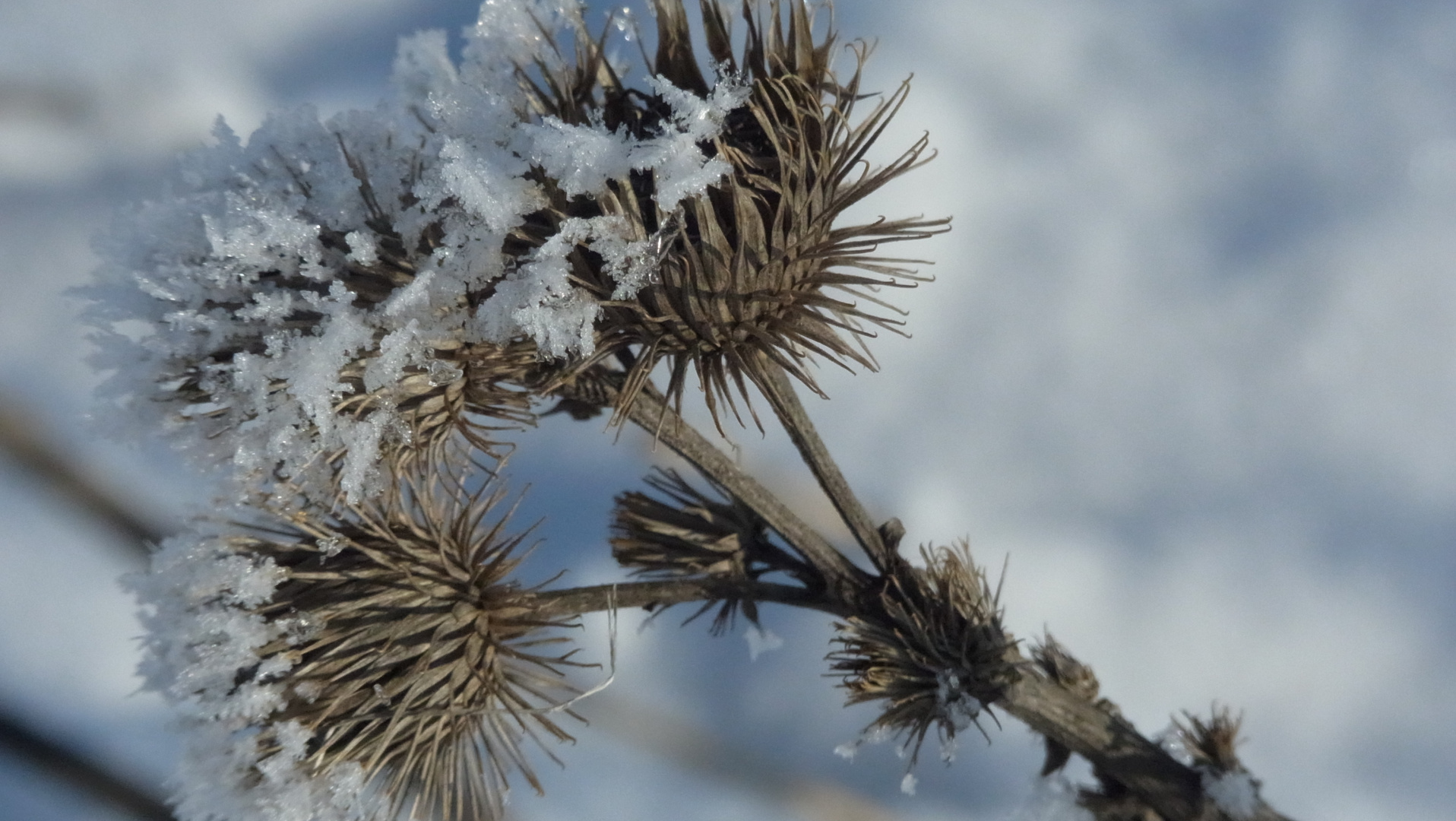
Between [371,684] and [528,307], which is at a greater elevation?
[528,307]

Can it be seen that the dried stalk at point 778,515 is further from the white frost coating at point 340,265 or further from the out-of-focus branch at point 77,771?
the out-of-focus branch at point 77,771

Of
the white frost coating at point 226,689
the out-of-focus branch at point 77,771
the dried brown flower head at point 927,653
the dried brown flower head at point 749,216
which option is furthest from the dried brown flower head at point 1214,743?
the out-of-focus branch at point 77,771

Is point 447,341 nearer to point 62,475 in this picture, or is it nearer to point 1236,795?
point 1236,795

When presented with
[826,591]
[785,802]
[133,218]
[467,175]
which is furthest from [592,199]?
[785,802]

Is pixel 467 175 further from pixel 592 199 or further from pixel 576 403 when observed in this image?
pixel 576 403

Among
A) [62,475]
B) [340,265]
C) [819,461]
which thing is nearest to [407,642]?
[340,265]

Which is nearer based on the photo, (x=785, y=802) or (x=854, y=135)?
(x=854, y=135)

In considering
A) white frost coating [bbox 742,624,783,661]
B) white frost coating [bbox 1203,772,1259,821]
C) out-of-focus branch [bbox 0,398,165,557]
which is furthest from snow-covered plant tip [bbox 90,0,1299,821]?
out-of-focus branch [bbox 0,398,165,557]
